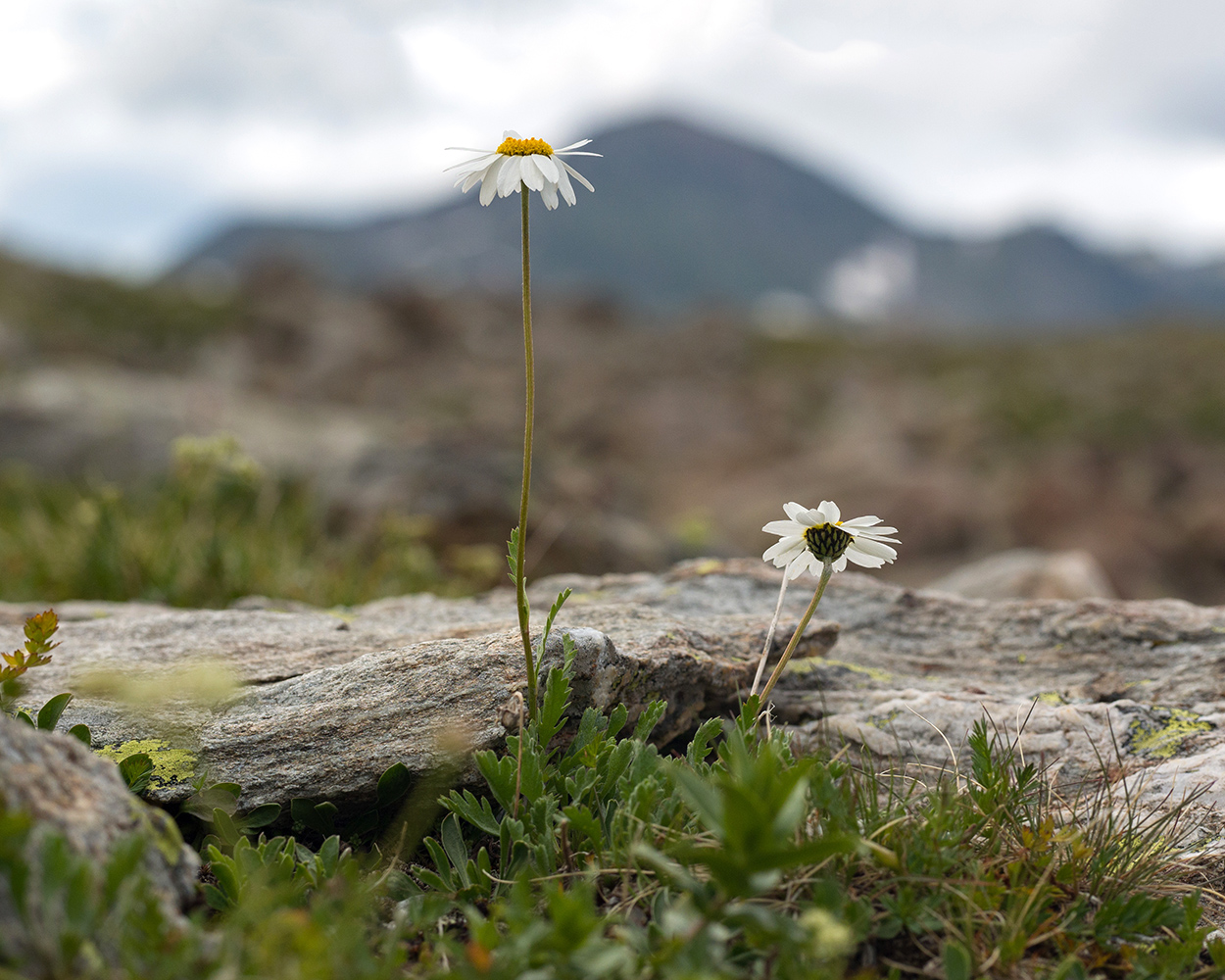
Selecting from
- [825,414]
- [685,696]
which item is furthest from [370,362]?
[685,696]

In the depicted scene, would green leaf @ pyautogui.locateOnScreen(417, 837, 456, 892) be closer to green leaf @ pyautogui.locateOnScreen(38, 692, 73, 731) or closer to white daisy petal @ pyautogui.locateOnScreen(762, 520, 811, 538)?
green leaf @ pyautogui.locateOnScreen(38, 692, 73, 731)

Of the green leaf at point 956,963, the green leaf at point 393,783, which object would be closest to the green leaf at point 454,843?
the green leaf at point 393,783

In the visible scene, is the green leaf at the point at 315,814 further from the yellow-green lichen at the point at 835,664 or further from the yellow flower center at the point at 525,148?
the yellow flower center at the point at 525,148

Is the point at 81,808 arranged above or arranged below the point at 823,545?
below

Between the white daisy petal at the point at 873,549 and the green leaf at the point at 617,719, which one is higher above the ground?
the white daisy petal at the point at 873,549

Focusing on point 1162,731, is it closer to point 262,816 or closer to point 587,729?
point 587,729

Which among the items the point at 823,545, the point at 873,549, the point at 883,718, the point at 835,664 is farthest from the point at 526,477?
the point at 835,664

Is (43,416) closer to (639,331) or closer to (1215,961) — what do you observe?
(1215,961)
